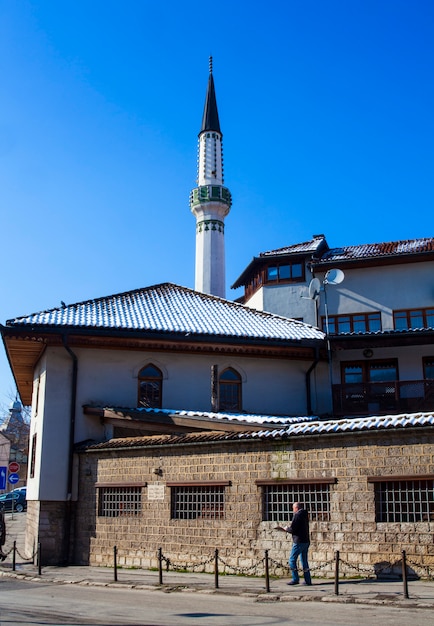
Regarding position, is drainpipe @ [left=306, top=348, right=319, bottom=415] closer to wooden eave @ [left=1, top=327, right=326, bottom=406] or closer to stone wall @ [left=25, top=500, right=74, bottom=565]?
wooden eave @ [left=1, top=327, right=326, bottom=406]

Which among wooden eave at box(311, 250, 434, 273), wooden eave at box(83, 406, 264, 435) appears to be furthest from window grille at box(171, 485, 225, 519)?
wooden eave at box(311, 250, 434, 273)

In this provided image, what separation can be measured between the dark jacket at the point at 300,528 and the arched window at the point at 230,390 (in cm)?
884

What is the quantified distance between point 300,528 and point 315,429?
2.00 meters

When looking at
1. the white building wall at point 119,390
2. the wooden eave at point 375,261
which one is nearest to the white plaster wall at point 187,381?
the white building wall at point 119,390

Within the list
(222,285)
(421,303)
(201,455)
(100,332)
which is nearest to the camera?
(201,455)

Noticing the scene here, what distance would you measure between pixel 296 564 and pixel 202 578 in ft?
7.22

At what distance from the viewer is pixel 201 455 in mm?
14953

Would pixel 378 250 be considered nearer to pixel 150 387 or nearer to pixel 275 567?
pixel 150 387

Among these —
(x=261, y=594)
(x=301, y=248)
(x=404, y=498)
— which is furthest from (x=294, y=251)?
(x=261, y=594)

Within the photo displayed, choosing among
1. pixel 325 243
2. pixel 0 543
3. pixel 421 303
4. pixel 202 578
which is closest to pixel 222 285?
pixel 325 243

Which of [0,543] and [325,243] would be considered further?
[325,243]

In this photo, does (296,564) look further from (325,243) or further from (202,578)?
(325,243)

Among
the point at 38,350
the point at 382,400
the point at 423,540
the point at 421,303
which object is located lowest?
the point at 423,540

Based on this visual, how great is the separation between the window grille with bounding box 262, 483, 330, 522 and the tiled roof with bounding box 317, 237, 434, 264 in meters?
17.4
